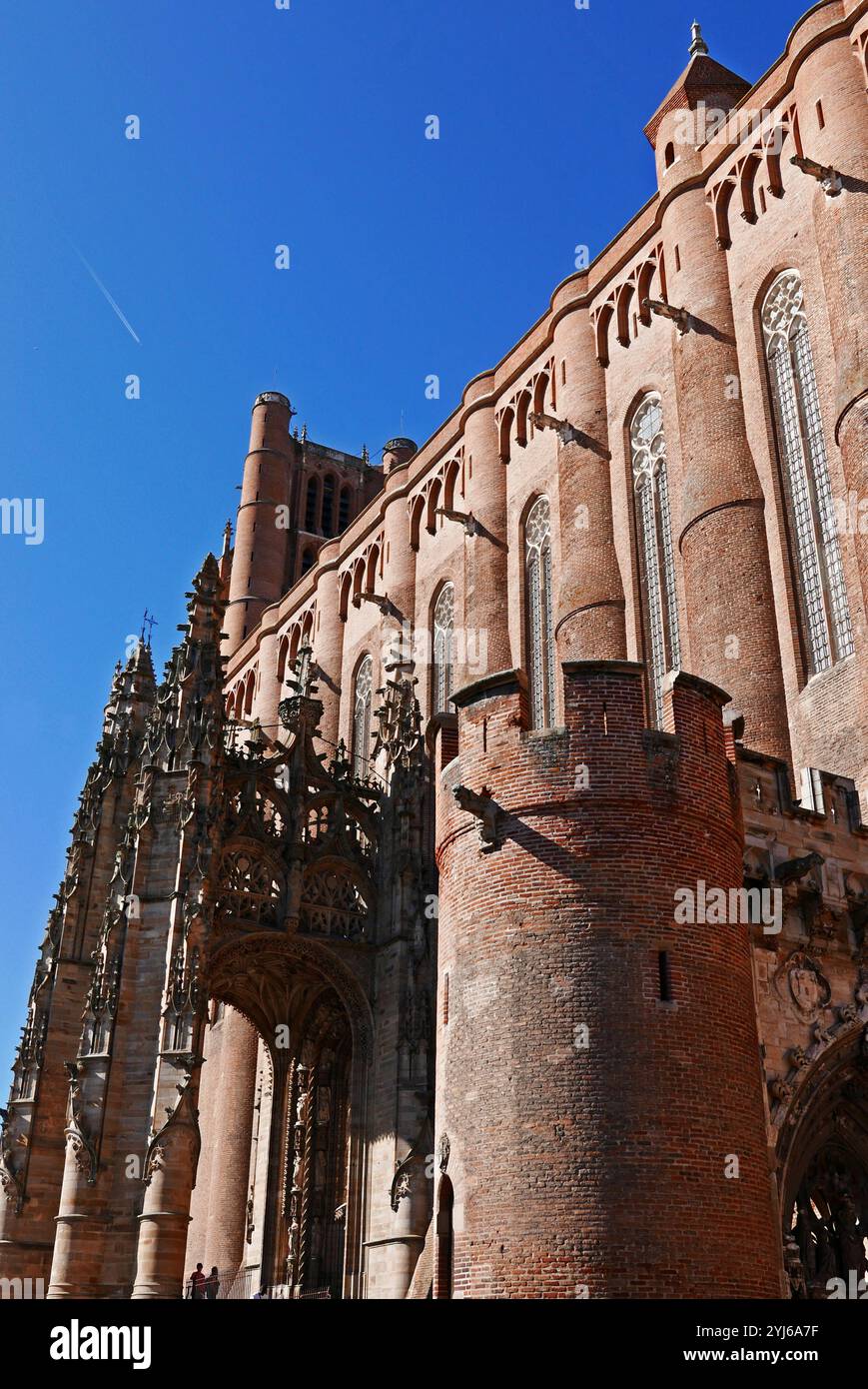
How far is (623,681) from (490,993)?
368 cm

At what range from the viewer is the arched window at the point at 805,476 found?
21922mm

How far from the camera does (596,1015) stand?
1321 cm

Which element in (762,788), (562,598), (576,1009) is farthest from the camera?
(562,598)

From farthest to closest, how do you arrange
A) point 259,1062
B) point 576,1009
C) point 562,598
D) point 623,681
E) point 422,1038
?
point 259,1062, point 562,598, point 422,1038, point 623,681, point 576,1009

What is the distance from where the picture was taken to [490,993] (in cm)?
1387

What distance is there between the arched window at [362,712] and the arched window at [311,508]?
754 inches

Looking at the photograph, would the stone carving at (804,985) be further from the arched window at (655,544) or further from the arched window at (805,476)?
the arched window at (655,544)

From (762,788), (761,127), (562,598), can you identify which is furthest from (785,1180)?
(761,127)

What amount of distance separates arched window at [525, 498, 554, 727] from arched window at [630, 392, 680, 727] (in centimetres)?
324

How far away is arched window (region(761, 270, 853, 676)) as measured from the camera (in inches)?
863

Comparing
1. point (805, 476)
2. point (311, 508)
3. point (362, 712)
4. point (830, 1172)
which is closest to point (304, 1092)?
point (830, 1172)

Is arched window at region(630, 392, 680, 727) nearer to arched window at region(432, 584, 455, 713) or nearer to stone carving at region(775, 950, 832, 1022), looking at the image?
arched window at region(432, 584, 455, 713)

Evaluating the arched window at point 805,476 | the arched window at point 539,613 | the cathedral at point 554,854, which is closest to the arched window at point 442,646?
the cathedral at point 554,854
